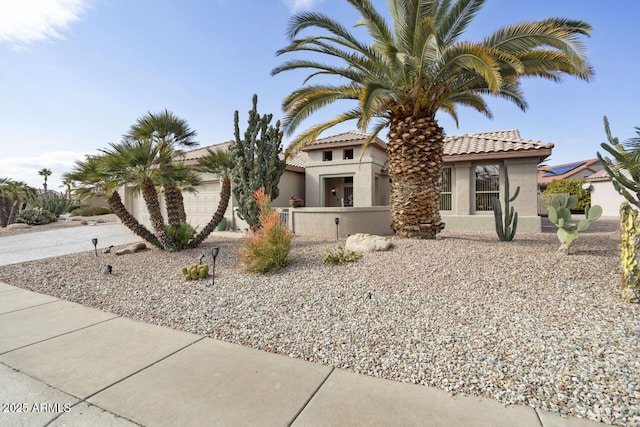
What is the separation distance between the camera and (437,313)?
429 centimetres

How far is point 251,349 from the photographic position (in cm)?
362

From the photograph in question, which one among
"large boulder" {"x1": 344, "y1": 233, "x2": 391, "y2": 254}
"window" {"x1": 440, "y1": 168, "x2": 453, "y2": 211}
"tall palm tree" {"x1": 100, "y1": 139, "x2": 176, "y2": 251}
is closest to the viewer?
"large boulder" {"x1": 344, "y1": 233, "x2": 391, "y2": 254}

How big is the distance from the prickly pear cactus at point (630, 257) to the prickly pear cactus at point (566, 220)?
1.79 m

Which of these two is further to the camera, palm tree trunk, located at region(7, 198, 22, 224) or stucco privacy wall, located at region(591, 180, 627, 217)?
stucco privacy wall, located at region(591, 180, 627, 217)

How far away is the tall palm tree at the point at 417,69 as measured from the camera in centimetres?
685

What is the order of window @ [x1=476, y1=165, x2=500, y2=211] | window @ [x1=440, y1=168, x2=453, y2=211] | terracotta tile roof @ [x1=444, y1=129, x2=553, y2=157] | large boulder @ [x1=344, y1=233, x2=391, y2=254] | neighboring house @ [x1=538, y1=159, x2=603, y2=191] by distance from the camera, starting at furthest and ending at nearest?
neighboring house @ [x1=538, y1=159, x2=603, y2=191] → window @ [x1=440, y1=168, x2=453, y2=211] → window @ [x1=476, y1=165, x2=500, y2=211] → terracotta tile roof @ [x1=444, y1=129, x2=553, y2=157] → large boulder @ [x1=344, y1=233, x2=391, y2=254]

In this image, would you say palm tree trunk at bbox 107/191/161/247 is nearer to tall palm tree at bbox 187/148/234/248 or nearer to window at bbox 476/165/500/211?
tall palm tree at bbox 187/148/234/248

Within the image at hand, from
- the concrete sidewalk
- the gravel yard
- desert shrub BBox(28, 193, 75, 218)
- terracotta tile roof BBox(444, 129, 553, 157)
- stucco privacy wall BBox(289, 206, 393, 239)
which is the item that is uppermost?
terracotta tile roof BBox(444, 129, 553, 157)

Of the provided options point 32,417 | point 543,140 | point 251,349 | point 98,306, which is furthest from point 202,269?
point 543,140

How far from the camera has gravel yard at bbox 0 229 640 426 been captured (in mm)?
2844

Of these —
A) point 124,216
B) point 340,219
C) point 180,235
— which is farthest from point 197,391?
point 340,219

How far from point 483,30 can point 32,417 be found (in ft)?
35.3

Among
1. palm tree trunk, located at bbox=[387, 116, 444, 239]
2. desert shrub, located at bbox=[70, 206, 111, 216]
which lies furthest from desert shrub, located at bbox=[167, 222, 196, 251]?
desert shrub, located at bbox=[70, 206, 111, 216]

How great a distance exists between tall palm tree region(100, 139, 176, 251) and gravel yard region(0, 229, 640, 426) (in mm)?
1990
